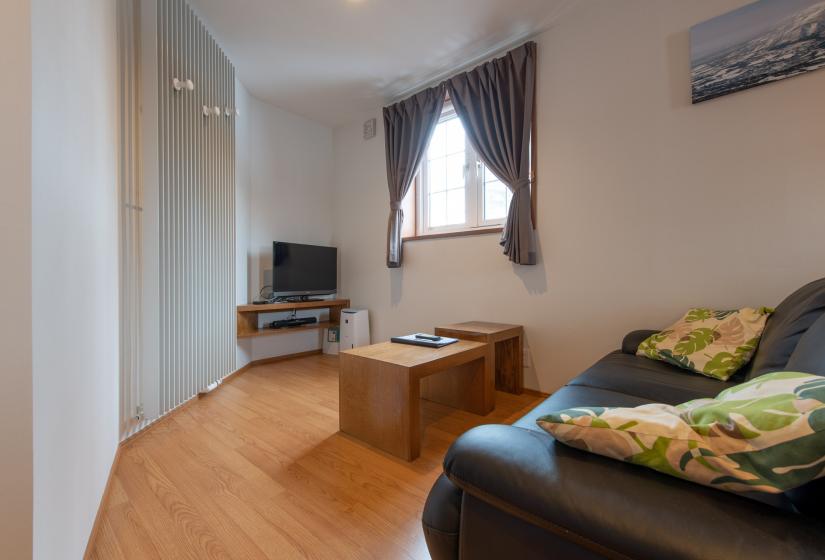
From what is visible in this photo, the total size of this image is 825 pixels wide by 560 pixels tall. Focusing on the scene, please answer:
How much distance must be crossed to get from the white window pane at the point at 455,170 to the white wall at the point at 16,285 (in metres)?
2.74

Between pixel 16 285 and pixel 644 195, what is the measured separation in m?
2.76

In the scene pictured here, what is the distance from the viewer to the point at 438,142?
328 cm

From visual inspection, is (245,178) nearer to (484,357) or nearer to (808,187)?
Result: (484,357)

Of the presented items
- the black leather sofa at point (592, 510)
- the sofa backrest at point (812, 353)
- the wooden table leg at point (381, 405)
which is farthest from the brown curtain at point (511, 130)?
the black leather sofa at point (592, 510)

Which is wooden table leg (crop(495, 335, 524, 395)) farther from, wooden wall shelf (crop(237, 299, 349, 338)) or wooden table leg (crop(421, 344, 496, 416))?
wooden wall shelf (crop(237, 299, 349, 338))

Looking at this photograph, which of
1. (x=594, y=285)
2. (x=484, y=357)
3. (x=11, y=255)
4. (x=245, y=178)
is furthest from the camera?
(x=245, y=178)

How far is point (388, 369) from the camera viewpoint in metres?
1.72

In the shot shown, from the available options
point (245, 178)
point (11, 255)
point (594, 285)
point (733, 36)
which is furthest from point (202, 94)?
point (733, 36)

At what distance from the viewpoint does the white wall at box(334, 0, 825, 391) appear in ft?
5.72

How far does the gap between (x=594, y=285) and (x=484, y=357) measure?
3.05 ft

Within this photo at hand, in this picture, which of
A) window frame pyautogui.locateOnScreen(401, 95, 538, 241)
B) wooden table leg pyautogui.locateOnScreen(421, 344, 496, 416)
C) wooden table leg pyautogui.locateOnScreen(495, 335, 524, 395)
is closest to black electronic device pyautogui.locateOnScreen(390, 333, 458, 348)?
wooden table leg pyautogui.locateOnScreen(421, 344, 496, 416)

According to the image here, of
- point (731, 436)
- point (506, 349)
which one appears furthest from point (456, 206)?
point (731, 436)

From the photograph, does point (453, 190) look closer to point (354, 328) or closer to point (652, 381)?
point (354, 328)

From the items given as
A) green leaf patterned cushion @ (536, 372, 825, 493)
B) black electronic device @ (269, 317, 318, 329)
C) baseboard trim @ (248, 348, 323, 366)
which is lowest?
baseboard trim @ (248, 348, 323, 366)
